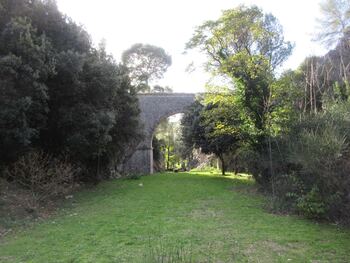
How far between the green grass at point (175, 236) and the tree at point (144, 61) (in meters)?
23.1

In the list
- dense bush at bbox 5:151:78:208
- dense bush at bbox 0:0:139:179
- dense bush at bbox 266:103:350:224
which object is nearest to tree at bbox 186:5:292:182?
dense bush at bbox 266:103:350:224

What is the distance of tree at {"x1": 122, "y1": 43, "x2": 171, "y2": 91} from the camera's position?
31.3 m

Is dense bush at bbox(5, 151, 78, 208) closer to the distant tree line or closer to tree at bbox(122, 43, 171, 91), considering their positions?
the distant tree line

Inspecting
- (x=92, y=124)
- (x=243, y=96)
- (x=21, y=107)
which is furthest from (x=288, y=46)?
(x=21, y=107)

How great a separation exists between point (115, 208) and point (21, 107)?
3316 millimetres

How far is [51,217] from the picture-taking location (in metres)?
7.86

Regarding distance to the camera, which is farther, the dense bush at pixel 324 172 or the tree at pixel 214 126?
the tree at pixel 214 126

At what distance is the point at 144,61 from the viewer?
1243 inches

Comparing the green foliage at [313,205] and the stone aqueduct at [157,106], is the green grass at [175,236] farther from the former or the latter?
the stone aqueduct at [157,106]

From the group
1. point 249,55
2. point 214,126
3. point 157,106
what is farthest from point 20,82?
point 157,106

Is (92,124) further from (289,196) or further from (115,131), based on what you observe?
(289,196)

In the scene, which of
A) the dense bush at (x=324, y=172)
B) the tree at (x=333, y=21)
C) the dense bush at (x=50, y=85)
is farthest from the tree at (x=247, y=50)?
the tree at (x=333, y=21)

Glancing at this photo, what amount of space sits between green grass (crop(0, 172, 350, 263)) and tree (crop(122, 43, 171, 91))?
75.9 feet

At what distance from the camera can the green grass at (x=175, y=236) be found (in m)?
4.79
